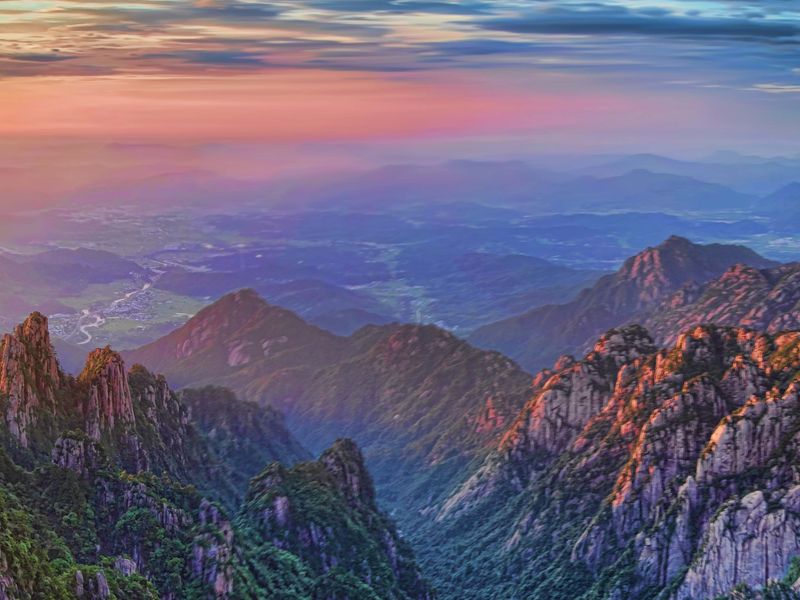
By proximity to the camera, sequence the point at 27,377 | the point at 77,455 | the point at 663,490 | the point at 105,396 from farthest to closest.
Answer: the point at 105,396 < the point at 27,377 < the point at 663,490 < the point at 77,455

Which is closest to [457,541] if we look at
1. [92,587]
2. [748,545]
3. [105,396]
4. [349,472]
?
[349,472]

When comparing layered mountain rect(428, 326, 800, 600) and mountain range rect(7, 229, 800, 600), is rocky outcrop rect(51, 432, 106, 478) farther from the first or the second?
layered mountain rect(428, 326, 800, 600)

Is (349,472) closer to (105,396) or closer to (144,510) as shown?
(105,396)

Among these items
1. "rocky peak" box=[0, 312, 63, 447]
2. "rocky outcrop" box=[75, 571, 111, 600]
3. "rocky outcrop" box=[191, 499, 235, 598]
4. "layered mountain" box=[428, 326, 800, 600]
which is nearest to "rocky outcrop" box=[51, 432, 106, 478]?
"rocky peak" box=[0, 312, 63, 447]

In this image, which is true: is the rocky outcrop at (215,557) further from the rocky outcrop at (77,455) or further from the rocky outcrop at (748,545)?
the rocky outcrop at (748,545)

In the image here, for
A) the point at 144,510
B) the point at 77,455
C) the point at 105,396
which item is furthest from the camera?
the point at 105,396
